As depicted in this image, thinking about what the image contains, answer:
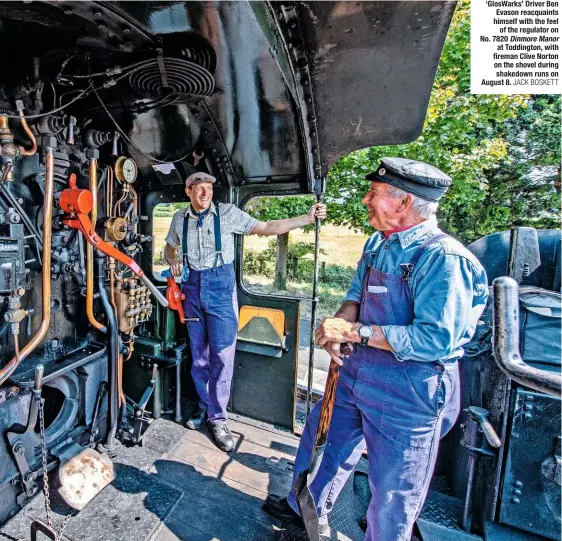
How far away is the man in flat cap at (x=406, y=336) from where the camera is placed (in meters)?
1.42

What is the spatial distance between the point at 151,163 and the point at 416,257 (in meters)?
A: 2.48

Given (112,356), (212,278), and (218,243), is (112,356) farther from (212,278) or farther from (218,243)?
(218,243)

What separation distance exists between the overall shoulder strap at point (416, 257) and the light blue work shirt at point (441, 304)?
0.02 metres

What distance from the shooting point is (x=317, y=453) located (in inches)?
71.7

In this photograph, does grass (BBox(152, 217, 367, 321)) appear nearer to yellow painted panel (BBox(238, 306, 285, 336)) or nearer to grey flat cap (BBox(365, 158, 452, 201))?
yellow painted panel (BBox(238, 306, 285, 336))

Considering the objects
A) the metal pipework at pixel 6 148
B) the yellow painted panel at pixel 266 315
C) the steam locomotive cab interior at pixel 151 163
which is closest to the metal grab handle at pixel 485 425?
the steam locomotive cab interior at pixel 151 163

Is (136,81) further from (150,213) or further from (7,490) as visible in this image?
(7,490)

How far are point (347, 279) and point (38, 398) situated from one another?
9961mm

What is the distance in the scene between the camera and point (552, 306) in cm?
160

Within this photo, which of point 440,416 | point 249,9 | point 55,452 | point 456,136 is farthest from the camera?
point 456,136

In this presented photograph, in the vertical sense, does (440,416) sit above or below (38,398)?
above

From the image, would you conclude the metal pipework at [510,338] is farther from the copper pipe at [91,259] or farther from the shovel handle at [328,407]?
the copper pipe at [91,259]

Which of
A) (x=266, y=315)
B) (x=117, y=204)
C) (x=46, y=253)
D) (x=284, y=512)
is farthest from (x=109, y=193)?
(x=284, y=512)

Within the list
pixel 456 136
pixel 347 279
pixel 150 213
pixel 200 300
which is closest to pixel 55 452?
pixel 200 300
